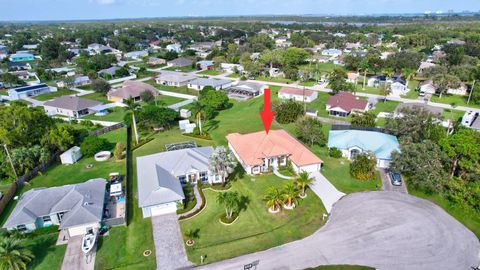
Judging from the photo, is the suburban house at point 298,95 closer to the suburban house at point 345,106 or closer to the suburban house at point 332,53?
the suburban house at point 345,106

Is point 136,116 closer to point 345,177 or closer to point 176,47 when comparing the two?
point 345,177

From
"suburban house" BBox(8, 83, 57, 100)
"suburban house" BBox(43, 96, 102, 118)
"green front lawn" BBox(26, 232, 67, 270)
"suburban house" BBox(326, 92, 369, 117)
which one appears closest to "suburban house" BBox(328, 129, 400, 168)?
"suburban house" BBox(326, 92, 369, 117)

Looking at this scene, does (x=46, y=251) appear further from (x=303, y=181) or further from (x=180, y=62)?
(x=180, y=62)

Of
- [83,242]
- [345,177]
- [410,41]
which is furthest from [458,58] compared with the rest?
[83,242]

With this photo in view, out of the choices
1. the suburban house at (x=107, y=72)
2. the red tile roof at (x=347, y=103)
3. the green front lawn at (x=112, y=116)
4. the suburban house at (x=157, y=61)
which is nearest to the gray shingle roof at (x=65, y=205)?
the green front lawn at (x=112, y=116)

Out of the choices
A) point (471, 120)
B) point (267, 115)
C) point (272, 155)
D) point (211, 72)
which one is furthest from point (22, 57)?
point (471, 120)

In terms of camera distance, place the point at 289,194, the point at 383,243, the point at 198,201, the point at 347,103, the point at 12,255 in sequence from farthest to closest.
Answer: the point at 347,103
the point at 198,201
the point at 289,194
the point at 383,243
the point at 12,255

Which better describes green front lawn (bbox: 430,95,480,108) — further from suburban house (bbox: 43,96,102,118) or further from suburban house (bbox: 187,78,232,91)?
suburban house (bbox: 43,96,102,118)

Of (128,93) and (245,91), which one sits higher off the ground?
(128,93)
